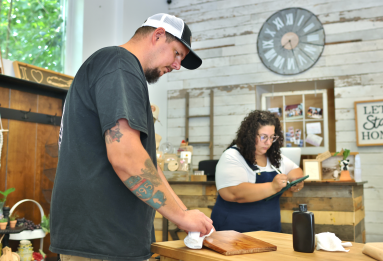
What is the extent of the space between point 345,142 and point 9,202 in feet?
13.4

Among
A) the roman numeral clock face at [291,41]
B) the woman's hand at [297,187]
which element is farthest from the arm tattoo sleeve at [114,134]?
the roman numeral clock face at [291,41]

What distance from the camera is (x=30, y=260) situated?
2785 millimetres

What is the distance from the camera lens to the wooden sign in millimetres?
3301

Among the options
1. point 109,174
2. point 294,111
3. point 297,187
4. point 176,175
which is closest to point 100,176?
point 109,174

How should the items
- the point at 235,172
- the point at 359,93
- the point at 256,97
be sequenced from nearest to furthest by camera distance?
the point at 235,172 → the point at 359,93 → the point at 256,97

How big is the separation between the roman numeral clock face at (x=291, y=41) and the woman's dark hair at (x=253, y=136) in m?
2.80

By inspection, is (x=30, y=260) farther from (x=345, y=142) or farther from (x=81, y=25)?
(x=345, y=142)

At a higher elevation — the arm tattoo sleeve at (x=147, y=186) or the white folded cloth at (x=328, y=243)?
the arm tattoo sleeve at (x=147, y=186)

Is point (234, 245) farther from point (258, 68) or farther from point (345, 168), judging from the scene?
point (258, 68)

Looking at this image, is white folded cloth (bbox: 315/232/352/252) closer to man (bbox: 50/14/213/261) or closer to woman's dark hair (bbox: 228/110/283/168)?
man (bbox: 50/14/213/261)

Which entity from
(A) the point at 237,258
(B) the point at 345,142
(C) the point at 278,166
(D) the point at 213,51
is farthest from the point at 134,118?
(D) the point at 213,51

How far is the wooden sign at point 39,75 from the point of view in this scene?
3.30 meters

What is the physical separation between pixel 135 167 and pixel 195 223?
0.27 metres

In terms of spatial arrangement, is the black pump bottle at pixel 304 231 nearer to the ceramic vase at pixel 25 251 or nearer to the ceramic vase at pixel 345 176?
the ceramic vase at pixel 345 176
